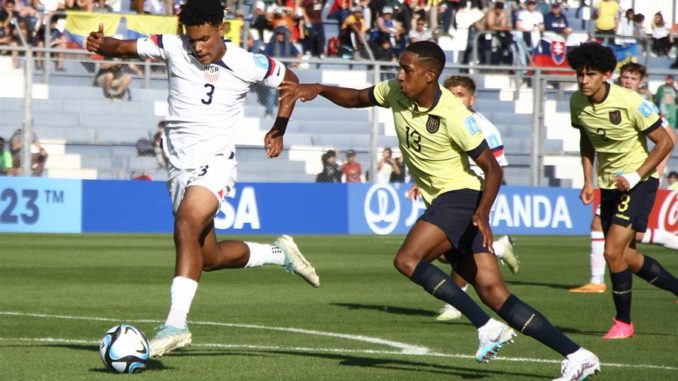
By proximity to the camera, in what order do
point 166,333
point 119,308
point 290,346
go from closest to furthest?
point 166,333 < point 290,346 < point 119,308

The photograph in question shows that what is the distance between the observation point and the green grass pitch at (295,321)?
886 centimetres

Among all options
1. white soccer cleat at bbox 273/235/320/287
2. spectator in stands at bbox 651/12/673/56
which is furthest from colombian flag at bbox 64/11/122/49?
white soccer cleat at bbox 273/235/320/287

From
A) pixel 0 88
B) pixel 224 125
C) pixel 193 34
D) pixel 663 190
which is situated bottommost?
pixel 663 190

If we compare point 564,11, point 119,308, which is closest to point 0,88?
point 119,308

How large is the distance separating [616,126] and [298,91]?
10.3 ft

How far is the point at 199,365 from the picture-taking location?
889 cm

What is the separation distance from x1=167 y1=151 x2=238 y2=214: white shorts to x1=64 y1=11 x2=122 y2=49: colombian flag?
56.7 feet

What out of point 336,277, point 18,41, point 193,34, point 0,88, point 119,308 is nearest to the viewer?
point 193,34

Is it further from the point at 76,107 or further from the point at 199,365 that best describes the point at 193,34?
the point at 76,107

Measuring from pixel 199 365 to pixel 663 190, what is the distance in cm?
1790

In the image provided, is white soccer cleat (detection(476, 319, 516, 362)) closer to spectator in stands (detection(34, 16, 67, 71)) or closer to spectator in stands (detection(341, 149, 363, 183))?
spectator in stands (detection(341, 149, 363, 183))

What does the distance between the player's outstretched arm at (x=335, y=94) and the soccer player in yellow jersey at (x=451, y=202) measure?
291 millimetres

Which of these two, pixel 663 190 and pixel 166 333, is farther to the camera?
pixel 663 190

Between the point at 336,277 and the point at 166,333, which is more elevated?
the point at 166,333
